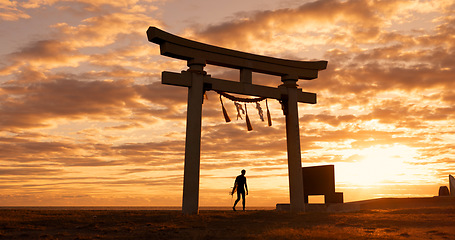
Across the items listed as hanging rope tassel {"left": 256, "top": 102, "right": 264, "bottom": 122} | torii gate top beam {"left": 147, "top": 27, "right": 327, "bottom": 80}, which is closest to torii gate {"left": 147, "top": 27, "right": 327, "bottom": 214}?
torii gate top beam {"left": 147, "top": 27, "right": 327, "bottom": 80}

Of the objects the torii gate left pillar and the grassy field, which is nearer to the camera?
the grassy field

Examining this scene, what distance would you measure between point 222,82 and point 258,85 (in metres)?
1.92

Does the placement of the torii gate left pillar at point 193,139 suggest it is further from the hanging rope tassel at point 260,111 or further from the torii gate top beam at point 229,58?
the hanging rope tassel at point 260,111

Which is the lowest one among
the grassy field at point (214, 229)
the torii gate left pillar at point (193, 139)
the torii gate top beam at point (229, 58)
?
the grassy field at point (214, 229)

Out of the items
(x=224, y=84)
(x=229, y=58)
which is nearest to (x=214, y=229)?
(x=224, y=84)

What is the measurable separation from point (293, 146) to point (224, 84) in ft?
13.8

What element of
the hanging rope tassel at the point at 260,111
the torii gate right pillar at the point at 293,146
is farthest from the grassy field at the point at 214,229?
the hanging rope tassel at the point at 260,111

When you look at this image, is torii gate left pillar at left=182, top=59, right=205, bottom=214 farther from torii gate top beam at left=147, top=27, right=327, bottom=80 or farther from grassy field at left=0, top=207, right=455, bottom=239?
grassy field at left=0, top=207, right=455, bottom=239

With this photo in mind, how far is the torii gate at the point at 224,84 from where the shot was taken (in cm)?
1647

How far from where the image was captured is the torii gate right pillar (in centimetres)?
1959

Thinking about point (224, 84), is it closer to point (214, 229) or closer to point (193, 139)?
point (193, 139)

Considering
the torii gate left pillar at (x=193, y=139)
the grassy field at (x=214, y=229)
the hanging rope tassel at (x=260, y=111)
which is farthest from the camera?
the hanging rope tassel at (x=260, y=111)

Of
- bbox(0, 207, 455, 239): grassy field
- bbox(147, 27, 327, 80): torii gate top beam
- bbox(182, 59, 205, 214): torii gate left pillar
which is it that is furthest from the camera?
bbox(147, 27, 327, 80): torii gate top beam

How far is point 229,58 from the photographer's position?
60.1 feet
